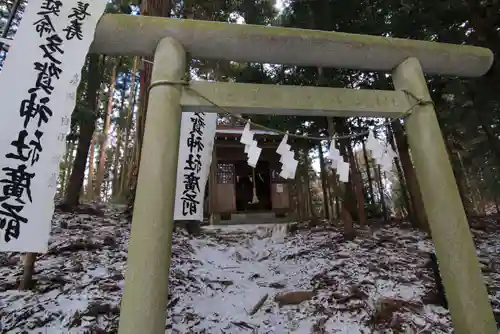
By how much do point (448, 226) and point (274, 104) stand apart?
1.60 meters

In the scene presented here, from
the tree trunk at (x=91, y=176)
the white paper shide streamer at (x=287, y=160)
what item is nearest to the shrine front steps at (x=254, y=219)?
the tree trunk at (x=91, y=176)

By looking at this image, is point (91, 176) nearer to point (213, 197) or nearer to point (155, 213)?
point (213, 197)

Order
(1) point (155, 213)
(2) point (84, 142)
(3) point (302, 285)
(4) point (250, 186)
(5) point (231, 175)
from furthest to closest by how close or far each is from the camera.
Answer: (4) point (250, 186) → (5) point (231, 175) → (2) point (84, 142) → (3) point (302, 285) → (1) point (155, 213)

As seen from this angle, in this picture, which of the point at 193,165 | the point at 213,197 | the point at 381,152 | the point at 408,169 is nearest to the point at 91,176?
the point at 213,197

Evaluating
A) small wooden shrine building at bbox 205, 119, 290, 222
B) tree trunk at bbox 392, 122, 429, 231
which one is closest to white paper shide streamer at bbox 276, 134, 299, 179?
tree trunk at bbox 392, 122, 429, 231

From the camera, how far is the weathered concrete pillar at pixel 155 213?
6.03ft

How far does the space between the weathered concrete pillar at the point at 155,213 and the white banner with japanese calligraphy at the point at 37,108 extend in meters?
0.64

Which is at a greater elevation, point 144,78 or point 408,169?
point 144,78

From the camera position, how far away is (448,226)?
2318 millimetres

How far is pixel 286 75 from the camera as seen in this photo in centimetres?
800

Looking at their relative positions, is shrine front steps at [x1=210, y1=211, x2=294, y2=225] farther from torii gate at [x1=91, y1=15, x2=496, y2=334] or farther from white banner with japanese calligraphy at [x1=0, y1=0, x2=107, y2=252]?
white banner with japanese calligraphy at [x1=0, y1=0, x2=107, y2=252]

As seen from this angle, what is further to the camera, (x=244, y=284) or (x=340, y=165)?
(x=244, y=284)

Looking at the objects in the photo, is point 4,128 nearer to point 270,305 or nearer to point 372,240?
point 270,305

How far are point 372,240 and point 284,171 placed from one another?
212 inches
